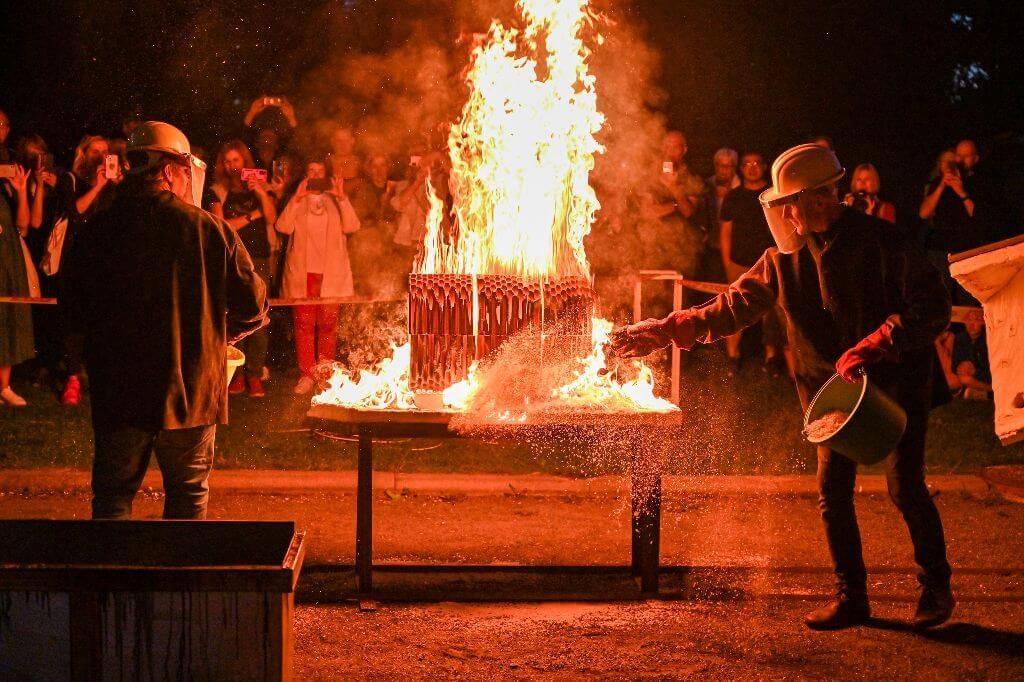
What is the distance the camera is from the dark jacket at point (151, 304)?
200 inches

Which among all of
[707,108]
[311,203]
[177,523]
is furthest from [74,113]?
[177,523]

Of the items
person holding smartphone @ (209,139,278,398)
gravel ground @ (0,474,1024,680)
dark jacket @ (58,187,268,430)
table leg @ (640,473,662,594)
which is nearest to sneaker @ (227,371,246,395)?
person holding smartphone @ (209,139,278,398)

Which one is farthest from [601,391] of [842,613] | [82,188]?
[82,188]

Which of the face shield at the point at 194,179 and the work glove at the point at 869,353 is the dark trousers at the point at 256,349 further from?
the work glove at the point at 869,353

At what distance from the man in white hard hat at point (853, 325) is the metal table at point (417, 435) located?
0.79 meters

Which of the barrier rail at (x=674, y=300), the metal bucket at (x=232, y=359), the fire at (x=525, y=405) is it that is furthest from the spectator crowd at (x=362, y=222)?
the metal bucket at (x=232, y=359)

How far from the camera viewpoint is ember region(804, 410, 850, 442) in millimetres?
5406

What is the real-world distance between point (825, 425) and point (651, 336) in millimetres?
970

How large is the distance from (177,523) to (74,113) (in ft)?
45.9

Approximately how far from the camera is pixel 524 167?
6938 millimetres

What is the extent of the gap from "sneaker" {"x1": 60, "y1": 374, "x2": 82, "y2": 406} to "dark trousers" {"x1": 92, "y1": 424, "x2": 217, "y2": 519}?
20.9 feet

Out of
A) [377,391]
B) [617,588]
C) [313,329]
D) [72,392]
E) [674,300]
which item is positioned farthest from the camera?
[313,329]

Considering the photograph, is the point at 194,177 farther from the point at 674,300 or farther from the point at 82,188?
the point at 82,188

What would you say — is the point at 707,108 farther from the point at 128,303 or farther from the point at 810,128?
the point at 128,303
